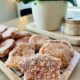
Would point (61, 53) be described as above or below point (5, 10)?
above

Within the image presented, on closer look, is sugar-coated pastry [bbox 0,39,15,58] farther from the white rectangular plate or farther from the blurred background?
the blurred background

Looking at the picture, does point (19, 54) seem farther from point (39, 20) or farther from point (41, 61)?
point (39, 20)

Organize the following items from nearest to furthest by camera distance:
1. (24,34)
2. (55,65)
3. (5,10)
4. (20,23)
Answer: (55,65) → (24,34) → (20,23) → (5,10)

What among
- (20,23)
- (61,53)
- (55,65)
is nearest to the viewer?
(55,65)

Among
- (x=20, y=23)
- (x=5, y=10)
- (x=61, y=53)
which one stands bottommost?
(x=5, y=10)

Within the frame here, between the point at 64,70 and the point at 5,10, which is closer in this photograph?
the point at 64,70

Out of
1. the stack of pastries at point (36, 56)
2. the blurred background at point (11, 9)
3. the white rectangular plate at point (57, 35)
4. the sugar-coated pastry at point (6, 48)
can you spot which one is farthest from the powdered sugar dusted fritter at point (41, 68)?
the blurred background at point (11, 9)

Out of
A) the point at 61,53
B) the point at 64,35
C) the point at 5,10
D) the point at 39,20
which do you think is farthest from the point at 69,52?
the point at 5,10

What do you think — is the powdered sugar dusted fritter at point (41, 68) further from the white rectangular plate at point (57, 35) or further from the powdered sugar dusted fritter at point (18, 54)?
the white rectangular plate at point (57, 35)

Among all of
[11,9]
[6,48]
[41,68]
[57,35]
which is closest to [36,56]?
[41,68]
